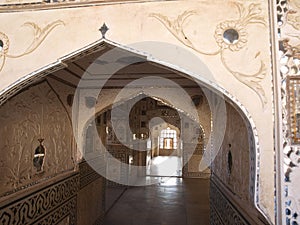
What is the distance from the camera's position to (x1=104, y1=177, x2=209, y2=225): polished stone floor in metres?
4.56

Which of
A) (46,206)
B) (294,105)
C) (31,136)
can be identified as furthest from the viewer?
(46,206)

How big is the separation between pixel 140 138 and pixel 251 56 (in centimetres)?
752

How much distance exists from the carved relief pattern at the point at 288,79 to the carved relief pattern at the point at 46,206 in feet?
6.71

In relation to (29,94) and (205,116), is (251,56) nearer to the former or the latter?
(205,116)

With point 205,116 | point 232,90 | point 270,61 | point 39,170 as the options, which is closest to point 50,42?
point 232,90

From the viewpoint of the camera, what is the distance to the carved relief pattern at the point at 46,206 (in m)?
2.15

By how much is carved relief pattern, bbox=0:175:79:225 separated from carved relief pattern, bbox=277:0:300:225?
204 centimetres

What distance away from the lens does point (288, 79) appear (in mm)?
1237

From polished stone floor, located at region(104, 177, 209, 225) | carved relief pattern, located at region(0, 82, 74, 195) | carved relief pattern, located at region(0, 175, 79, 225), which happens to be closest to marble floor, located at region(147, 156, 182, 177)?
Result: polished stone floor, located at region(104, 177, 209, 225)

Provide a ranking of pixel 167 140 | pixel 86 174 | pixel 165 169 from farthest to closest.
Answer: pixel 167 140, pixel 165 169, pixel 86 174

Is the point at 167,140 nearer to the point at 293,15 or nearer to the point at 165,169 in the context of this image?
the point at 165,169

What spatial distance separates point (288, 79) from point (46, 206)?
8.41 ft

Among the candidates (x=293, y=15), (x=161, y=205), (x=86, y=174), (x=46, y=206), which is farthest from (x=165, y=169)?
(x=293, y=15)

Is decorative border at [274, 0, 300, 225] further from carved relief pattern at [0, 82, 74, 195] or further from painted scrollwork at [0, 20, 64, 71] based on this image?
carved relief pattern at [0, 82, 74, 195]
